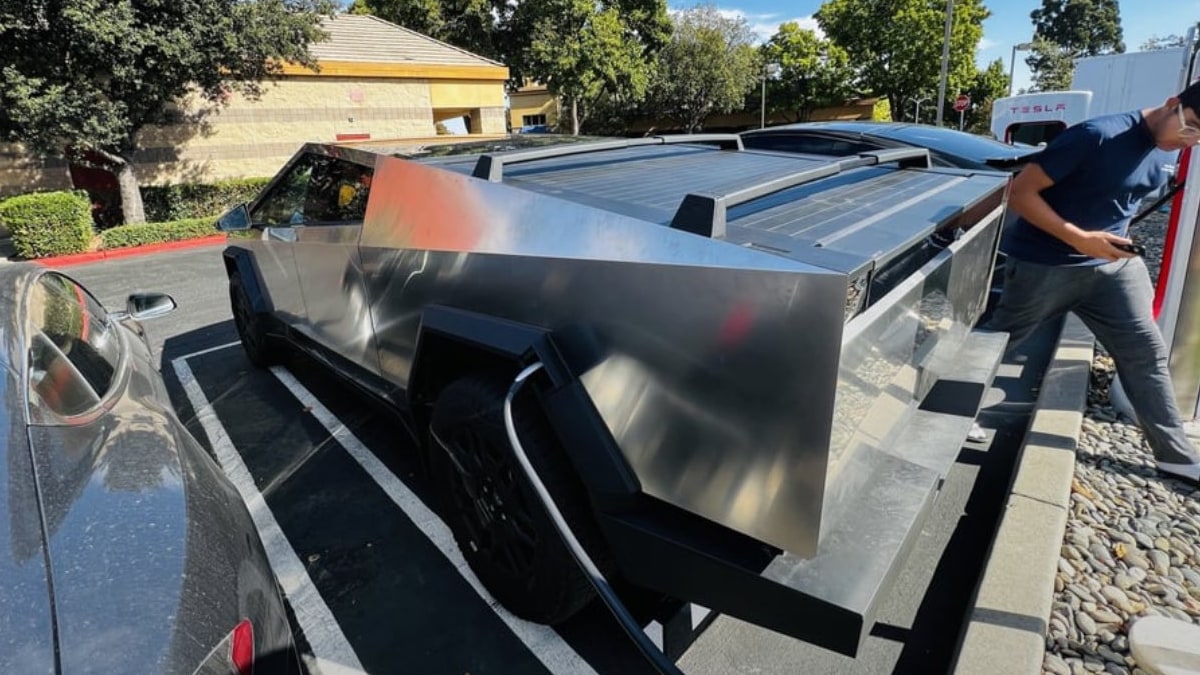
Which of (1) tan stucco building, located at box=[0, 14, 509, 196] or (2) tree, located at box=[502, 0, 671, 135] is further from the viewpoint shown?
(2) tree, located at box=[502, 0, 671, 135]

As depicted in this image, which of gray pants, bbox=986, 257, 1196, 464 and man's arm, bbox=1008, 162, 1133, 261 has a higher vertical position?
man's arm, bbox=1008, 162, 1133, 261

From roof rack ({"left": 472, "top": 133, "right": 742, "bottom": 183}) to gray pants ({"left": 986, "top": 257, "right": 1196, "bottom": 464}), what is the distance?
67.9 inches

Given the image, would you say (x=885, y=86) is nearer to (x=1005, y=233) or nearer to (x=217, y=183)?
(x=217, y=183)

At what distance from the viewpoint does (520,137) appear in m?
3.75

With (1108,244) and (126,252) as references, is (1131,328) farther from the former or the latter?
(126,252)

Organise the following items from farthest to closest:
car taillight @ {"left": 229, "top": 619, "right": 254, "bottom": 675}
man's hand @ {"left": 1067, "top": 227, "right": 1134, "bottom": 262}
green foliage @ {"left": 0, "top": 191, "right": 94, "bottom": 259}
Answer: green foliage @ {"left": 0, "top": 191, "right": 94, "bottom": 259} < man's hand @ {"left": 1067, "top": 227, "right": 1134, "bottom": 262} < car taillight @ {"left": 229, "top": 619, "right": 254, "bottom": 675}

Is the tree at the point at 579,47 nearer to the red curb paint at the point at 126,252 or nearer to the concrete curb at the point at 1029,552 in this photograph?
the red curb paint at the point at 126,252

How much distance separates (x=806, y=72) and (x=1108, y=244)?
41.9 meters

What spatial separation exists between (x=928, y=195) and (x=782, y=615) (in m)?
1.73

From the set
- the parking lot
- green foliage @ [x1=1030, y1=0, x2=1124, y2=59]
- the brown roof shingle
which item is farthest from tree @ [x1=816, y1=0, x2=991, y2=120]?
green foliage @ [x1=1030, y1=0, x2=1124, y2=59]

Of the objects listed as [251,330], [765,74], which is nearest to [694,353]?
[251,330]

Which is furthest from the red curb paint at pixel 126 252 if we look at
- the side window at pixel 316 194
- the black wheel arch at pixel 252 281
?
the side window at pixel 316 194

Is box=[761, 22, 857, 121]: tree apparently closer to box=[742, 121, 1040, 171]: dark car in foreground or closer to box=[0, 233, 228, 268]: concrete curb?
box=[0, 233, 228, 268]: concrete curb

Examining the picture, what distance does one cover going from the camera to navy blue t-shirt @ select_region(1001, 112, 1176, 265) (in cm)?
274
